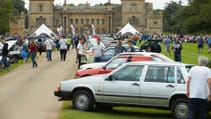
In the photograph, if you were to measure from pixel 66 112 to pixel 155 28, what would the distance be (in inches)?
5290

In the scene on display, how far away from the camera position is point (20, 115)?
15.1m

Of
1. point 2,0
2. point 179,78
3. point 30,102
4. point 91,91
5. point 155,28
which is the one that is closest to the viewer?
point 179,78

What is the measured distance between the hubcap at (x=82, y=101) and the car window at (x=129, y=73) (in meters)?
0.99

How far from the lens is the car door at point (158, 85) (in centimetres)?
1448

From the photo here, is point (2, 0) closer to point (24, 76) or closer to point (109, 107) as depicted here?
point (24, 76)

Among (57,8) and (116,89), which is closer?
(116,89)

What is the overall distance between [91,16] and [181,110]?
137633 mm

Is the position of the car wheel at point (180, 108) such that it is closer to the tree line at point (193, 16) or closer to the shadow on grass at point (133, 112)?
the shadow on grass at point (133, 112)

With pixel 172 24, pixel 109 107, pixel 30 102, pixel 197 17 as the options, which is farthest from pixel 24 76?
pixel 172 24

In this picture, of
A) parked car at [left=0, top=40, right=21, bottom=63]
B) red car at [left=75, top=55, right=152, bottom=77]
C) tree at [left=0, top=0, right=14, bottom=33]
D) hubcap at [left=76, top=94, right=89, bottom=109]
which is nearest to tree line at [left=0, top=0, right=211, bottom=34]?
tree at [left=0, top=0, right=14, bottom=33]

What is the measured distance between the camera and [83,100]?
1568 centimetres

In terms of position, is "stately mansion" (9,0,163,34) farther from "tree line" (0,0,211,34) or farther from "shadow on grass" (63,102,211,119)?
"shadow on grass" (63,102,211,119)

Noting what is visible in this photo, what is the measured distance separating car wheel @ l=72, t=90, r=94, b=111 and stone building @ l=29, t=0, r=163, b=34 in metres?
134

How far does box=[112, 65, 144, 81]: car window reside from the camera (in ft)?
49.4
